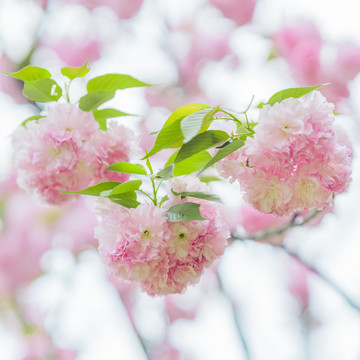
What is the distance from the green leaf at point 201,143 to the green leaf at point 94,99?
208 mm

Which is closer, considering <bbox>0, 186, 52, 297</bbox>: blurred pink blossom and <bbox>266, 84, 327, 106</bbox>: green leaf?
<bbox>266, 84, 327, 106</bbox>: green leaf

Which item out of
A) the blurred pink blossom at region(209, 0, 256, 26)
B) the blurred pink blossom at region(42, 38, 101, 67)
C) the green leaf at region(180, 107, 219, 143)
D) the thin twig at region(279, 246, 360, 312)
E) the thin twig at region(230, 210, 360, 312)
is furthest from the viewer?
the blurred pink blossom at region(42, 38, 101, 67)

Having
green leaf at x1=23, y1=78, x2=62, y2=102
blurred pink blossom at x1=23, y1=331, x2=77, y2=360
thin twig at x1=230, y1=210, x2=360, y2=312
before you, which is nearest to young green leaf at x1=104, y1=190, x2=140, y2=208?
green leaf at x1=23, y1=78, x2=62, y2=102

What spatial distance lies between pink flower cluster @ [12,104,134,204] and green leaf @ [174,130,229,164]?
22 centimetres

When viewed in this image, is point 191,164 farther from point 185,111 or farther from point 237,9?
point 237,9

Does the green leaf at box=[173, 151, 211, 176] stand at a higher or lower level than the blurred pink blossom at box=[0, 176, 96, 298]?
higher

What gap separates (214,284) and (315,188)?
5.73 feet

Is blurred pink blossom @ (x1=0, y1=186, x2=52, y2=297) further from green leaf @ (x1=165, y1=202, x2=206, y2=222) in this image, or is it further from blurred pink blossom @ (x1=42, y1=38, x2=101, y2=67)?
green leaf @ (x1=165, y1=202, x2=206, y2=222)

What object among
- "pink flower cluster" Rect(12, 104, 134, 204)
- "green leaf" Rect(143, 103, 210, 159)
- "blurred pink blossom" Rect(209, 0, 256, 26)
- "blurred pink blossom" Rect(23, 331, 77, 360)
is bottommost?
"blurred pink blossom" Rect(23, 331, 77, 360)

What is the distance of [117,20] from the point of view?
2.21m

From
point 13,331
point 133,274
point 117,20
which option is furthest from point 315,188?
point 13,331

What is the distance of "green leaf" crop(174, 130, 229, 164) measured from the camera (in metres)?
0.54

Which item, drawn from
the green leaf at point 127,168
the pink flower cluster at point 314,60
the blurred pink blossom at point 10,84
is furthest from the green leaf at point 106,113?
the blurred pink blossom at point 10,84

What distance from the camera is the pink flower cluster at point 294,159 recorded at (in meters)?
0.54
